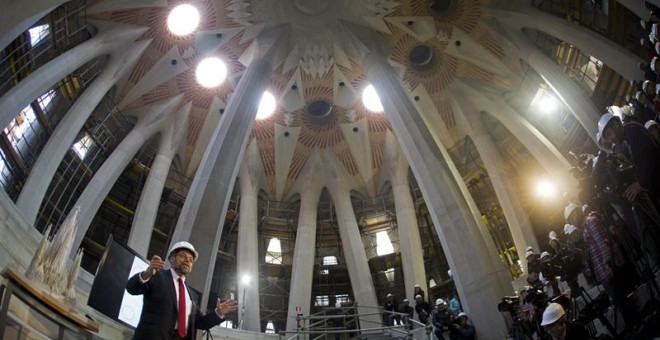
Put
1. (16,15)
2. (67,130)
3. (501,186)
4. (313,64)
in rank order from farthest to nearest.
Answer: (313,64), (501,186), (67,130), (16,15)

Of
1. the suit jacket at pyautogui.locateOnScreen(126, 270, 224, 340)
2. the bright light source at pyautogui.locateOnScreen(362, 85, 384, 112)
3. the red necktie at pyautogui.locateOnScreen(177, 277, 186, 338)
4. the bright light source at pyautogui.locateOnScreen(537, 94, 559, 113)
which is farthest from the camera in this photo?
the bright light source at pyautogui.locateOnScreen(362, 85, 384, 112)

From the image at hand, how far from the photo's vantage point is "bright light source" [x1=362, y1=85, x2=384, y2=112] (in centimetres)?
2218

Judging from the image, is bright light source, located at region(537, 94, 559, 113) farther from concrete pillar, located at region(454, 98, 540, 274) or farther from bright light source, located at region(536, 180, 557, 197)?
bright light source, located at region(536, 180, 557, 197)

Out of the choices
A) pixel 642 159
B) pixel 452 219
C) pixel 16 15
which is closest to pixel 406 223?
pixel 452 219

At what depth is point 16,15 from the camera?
34.4ft

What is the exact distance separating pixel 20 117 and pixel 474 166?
17.6 meters

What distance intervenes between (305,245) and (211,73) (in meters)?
8.24

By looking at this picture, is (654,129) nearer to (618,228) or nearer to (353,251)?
(618,228)

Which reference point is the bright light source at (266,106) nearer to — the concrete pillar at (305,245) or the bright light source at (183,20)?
the concrete pillar at (305,245)

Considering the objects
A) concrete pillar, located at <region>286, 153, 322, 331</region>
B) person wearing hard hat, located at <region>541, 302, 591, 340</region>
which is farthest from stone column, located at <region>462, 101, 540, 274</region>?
person wearing hard hat, located at <region>541, 302, 591, 340</region>

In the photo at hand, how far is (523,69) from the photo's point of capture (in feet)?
61.3

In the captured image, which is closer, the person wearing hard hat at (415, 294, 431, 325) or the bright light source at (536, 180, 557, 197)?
the person wearing hard hat at (415, 294, 431, 325)

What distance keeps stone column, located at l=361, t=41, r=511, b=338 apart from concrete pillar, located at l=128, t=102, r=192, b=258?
8909 millimetres

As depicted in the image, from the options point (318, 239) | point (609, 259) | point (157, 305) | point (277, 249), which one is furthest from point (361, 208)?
point (157, 305)
